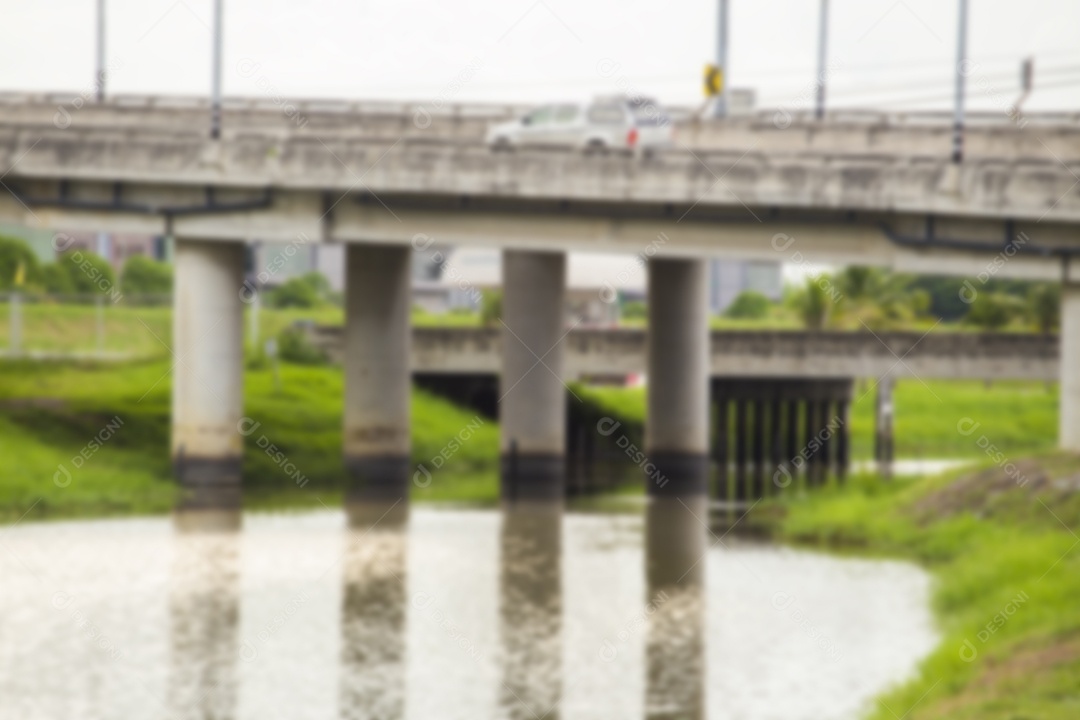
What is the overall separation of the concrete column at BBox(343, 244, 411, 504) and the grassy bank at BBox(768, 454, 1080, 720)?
1074 cm

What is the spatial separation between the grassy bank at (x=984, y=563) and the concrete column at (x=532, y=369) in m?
8.42

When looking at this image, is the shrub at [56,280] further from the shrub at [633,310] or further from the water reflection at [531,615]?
the shrub at [633,310]

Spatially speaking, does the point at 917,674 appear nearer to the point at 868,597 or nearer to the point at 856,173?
the point at 868,597

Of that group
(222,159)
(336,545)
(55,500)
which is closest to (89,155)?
(222,159)

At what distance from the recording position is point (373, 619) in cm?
2847

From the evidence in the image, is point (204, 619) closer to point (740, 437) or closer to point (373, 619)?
point (373, 619)

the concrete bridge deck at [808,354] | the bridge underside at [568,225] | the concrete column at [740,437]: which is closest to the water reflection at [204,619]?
the bridge underside at [568,225]

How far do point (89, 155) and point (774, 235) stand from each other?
1447 cm

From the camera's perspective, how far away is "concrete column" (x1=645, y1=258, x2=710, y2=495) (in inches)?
2197

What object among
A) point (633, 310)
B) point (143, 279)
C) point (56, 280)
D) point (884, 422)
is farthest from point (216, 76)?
point (633, 310)

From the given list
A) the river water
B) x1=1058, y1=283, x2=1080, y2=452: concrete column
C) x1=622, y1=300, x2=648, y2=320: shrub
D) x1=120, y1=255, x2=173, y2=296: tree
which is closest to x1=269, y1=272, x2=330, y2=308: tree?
x1=120, y1=255, x2=173, y2=296: tree

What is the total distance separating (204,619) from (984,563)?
1134cm

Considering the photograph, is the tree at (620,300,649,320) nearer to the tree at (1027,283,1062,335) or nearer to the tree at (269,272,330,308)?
the tree at (269,272,330,308)

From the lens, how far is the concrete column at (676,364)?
55.8m
